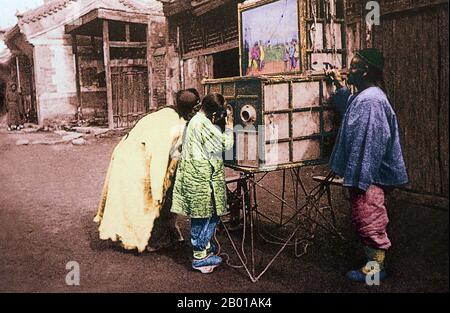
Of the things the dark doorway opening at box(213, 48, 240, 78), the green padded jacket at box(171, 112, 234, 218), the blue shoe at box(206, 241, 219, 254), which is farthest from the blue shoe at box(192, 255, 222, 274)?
the dark doorway opening at box(213, 48, 240, 78)

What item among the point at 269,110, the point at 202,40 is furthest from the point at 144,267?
the point at 202,40

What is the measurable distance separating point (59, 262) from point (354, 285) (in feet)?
9.67

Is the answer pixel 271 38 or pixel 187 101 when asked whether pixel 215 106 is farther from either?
pixel 271 38

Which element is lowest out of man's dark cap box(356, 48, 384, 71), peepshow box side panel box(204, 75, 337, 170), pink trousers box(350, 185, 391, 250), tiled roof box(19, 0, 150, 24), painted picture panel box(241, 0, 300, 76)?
pink trousers box(350, 185, 391, 250)

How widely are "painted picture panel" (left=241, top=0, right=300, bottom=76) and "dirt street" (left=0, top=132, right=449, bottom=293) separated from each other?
2.05 m

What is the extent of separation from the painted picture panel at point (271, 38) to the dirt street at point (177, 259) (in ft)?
6.73

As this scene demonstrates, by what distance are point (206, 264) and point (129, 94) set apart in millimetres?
9641

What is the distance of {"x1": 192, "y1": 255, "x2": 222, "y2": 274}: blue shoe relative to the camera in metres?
4.00

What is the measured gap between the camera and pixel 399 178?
342cm

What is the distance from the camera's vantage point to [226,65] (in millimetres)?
11555

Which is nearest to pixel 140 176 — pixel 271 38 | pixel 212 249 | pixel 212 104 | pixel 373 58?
pixel 212 249

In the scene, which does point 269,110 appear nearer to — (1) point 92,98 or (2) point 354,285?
(2) point 354,285

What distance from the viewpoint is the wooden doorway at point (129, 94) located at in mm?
12516

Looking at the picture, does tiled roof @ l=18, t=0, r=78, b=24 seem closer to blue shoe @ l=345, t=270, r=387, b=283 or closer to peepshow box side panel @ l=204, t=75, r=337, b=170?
peepshow box side panel @ l=204, t=75, r=337, b=170
